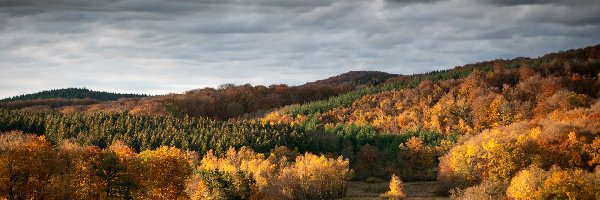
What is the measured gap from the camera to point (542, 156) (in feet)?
570

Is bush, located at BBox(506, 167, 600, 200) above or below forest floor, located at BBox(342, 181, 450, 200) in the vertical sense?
above

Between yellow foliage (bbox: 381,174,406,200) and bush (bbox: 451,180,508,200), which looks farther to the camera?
yellow foliage (bbox: 381,174,406,200)

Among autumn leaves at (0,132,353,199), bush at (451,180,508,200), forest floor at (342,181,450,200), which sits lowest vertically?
forest floor at (342,181,450,200)

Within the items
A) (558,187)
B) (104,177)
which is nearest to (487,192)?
(558,187)

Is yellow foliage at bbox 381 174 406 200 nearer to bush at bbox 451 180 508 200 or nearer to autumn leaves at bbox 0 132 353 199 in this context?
bush at bbox 451 180 508 200

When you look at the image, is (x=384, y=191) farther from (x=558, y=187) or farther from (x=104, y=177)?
(x=104, y=177)

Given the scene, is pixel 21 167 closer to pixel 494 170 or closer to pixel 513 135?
pixel 494 170

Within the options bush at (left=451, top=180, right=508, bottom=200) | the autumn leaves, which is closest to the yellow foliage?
bush at (left=451, top=180, right=508, bottom=200)

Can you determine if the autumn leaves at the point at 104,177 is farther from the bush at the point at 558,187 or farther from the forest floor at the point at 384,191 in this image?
the bush at the point at 558,187

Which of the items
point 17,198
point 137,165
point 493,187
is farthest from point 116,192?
point 493,187

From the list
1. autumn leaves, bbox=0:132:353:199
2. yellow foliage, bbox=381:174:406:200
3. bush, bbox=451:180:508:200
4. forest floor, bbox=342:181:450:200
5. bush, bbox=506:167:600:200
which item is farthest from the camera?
forest floor, bbox=342:181:450:200

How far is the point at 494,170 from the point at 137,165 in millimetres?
87426

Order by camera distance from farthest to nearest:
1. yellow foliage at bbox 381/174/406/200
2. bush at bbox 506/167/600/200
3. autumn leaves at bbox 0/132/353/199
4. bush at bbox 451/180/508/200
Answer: yellow foliage at bbox 381/174/406/200 < bush at bbox 451/180/508/200 < bush at bbox 506/167/600/200 < autumn leaves at bbox 0/132/353/199

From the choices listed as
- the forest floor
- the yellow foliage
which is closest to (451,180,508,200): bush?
the yellow foliage
